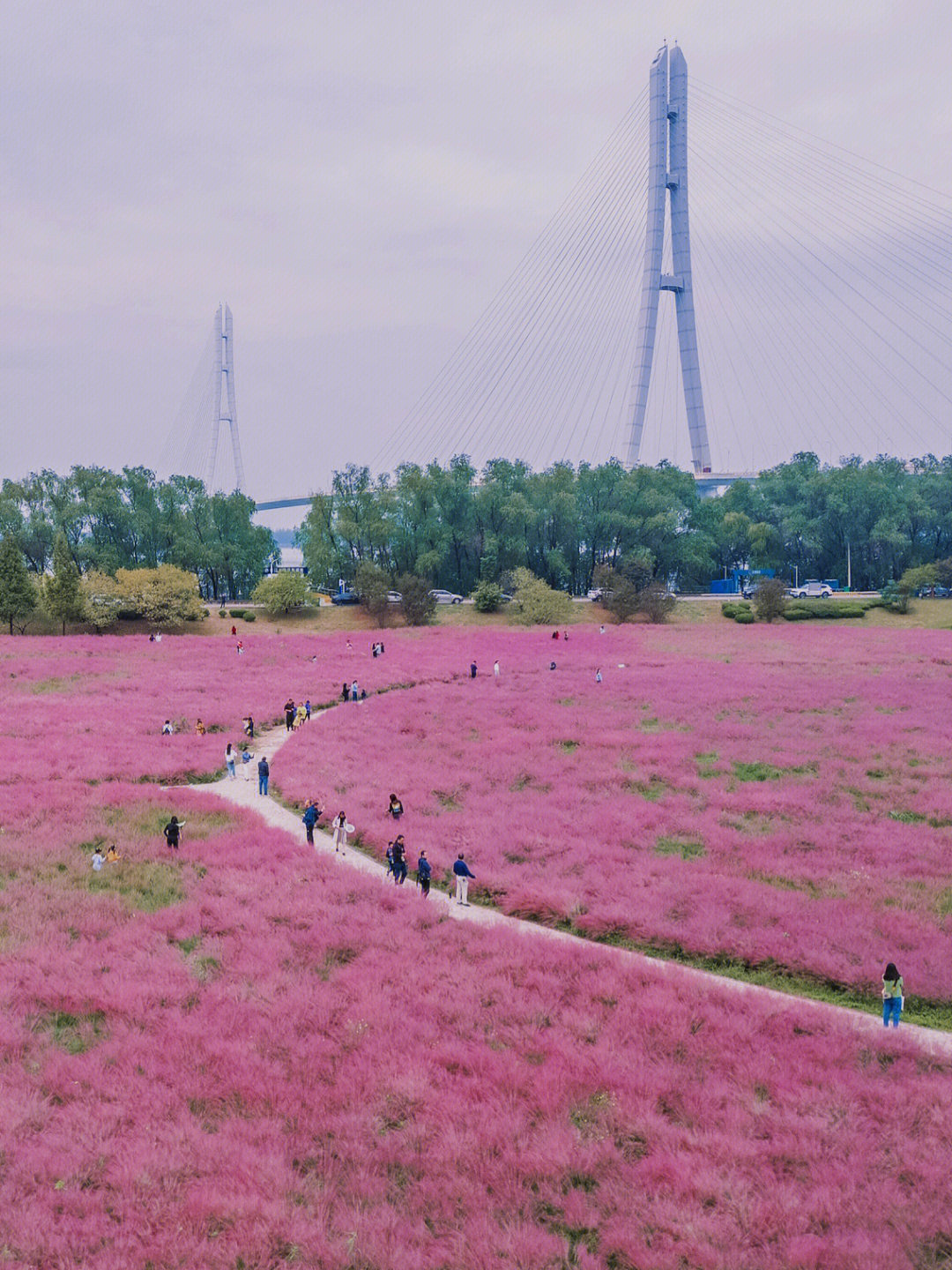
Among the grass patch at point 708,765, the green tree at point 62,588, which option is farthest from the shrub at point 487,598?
the grass patch at point 708,765

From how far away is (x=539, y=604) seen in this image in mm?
74312

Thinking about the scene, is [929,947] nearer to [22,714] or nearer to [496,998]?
[496,998]

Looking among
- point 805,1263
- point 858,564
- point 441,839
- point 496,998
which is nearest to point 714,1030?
point 496,998

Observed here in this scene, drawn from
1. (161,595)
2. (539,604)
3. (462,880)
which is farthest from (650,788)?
(161,595)

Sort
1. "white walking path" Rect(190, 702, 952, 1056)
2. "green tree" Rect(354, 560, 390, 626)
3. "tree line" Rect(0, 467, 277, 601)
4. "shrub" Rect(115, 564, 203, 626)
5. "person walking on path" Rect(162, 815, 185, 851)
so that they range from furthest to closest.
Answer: "tree line" Rect(0, 467, 277, 601)
"green tree" Rect(354, 560, 390, 626)
"shrub" Rect(115, 564, 203, 626)
"person walking on path" Rect(162, 815, 185, 851)
"white walking path" Rect(190, 702, 952, 1056)

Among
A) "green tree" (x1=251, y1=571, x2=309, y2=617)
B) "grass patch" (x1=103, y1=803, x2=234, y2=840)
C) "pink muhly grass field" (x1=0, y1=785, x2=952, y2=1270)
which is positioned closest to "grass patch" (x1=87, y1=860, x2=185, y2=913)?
"pink muhly grass field" (x1=0, y1=785, x2=952, y2=1270)

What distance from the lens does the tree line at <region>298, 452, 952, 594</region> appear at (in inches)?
3509

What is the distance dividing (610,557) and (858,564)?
28.1 metres

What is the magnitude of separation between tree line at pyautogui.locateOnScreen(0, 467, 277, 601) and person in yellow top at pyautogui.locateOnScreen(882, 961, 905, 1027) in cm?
7871

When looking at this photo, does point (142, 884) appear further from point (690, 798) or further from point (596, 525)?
point (596, 525)

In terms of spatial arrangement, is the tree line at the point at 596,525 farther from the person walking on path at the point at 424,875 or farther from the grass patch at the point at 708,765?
the person walking on path at the point at 424,875

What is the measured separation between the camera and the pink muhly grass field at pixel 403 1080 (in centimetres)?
914

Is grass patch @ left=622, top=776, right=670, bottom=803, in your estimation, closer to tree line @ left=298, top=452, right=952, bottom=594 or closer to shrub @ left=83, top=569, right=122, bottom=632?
shrub @ left=83, top=569, right=122, bottom=632

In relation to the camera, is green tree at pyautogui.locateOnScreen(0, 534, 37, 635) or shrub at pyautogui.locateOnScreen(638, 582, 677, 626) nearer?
green tree at pyautogui.locateOnScreen(0, 534, 37, 635)
